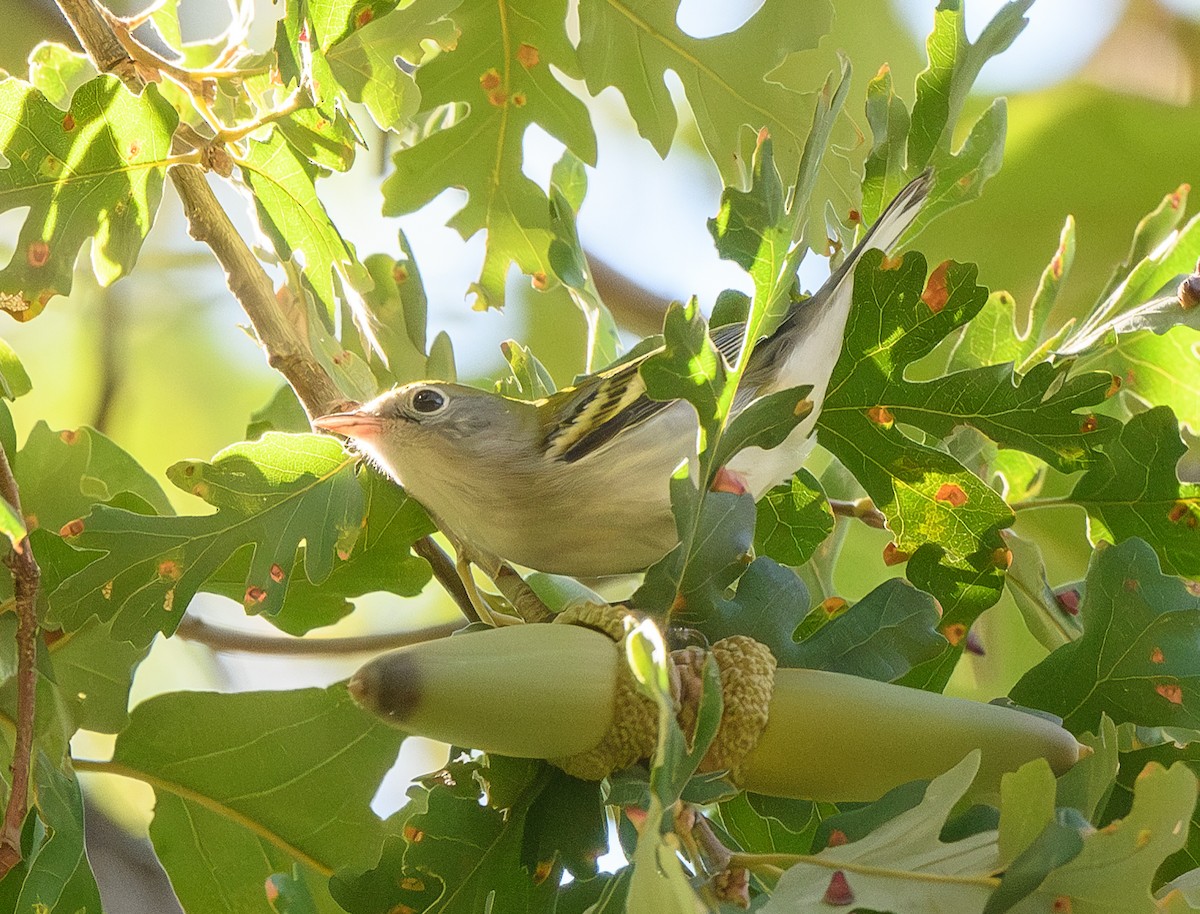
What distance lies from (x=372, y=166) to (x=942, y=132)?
1620 mm

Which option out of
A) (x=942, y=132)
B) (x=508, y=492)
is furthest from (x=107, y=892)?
(x=942, y=132)

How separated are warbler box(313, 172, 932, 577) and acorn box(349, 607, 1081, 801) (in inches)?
14.1

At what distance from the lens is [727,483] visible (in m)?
0.92

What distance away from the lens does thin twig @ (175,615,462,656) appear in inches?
64.1

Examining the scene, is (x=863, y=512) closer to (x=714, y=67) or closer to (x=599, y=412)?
(x=599, y=412)

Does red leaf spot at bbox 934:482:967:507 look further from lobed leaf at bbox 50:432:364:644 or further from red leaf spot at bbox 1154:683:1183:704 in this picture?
lobed leaf at bbox 50:432:364:644

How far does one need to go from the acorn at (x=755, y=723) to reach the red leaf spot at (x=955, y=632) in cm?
22

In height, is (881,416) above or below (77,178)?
below

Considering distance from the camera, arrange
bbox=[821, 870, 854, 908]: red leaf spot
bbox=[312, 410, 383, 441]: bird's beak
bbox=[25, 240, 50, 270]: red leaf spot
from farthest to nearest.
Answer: bbox=[312, 410, 383, 441]: bird's beak, bbox=[25, 240, 50, 270]: red leaf spot, bbox=[821, 870, 854, 908]: red leaf spot

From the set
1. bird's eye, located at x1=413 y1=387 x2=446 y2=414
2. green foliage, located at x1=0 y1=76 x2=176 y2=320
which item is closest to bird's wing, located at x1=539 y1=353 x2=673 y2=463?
bird's eye, located at x1=413 y1=387 x2=446 y2=414

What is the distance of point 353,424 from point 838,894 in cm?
73

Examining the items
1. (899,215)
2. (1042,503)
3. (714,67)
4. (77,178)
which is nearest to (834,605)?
(1042,503)

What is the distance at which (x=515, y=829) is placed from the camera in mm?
942

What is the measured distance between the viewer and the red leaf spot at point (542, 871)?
922mm
